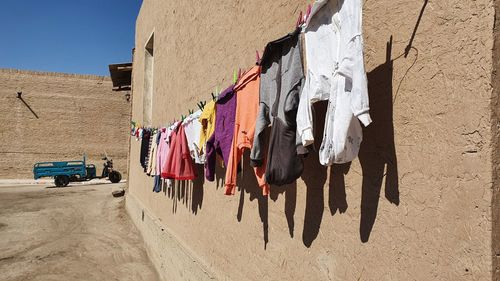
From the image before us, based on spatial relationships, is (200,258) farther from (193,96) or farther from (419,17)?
(419,17)

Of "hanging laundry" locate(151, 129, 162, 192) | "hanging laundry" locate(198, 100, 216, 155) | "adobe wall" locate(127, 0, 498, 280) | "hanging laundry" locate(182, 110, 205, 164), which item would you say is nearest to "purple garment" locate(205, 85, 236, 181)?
"hanging laundry" locate(198, 100, 216, 155)

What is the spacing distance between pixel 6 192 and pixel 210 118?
1616 centimetres

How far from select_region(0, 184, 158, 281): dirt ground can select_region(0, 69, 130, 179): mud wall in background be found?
28.6 ft

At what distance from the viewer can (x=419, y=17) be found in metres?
1.77

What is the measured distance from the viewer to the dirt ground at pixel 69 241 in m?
6.96

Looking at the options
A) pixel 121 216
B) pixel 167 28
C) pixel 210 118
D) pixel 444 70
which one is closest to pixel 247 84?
pixel 210 118

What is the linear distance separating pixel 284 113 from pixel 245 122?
0.77m

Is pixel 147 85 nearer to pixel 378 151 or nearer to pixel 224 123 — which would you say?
pixel 224 123

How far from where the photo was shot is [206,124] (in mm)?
4180

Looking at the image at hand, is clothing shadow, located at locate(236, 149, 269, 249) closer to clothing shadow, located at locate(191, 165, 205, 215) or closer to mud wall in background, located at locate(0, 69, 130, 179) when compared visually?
clothing shadow, located at locate(191, 165, 205, 215)

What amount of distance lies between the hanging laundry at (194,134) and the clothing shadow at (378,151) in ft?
8.36

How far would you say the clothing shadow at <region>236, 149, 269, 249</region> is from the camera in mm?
3252

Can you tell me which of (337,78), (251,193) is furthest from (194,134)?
(337,78)

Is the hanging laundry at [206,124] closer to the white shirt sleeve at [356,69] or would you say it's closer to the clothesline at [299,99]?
the clothesline at [299,99]
